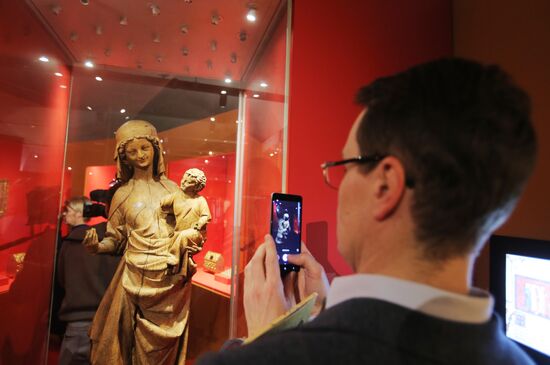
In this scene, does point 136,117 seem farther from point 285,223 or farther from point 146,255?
point 285,223

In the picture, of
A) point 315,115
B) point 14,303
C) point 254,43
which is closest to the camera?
point 315,115

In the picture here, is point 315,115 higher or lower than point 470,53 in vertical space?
lower

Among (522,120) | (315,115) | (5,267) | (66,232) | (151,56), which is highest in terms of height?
(151,56)

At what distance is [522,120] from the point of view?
43 centimetres

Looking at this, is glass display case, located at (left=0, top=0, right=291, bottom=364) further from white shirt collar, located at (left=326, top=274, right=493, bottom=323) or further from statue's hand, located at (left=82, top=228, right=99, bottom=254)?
white shirt collar, located at (left=326, top=274, right=493, bottom=323)

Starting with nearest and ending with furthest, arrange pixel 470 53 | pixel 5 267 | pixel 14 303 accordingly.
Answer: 1. pixel 470 53
2. pixel 5 267
3. pixel 14 303

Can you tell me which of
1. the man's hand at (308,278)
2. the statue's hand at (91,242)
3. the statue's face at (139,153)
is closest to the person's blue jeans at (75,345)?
the statue's hand at (91,242)

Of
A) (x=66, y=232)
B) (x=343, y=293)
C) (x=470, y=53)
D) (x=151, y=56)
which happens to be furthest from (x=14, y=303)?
(x=470, y=53)

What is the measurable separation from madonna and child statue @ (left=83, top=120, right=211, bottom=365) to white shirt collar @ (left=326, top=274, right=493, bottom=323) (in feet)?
5.05

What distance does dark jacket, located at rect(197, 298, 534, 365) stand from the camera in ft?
1.25

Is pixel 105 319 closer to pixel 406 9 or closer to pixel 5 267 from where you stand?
pixel 5 267

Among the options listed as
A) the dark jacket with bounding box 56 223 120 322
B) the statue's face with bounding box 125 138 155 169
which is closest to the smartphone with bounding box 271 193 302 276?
the statue's face with bounding box 125 138 155 169

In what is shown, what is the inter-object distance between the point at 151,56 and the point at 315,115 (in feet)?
4.59

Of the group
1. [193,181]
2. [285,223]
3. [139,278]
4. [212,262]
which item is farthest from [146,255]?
[285,223]
